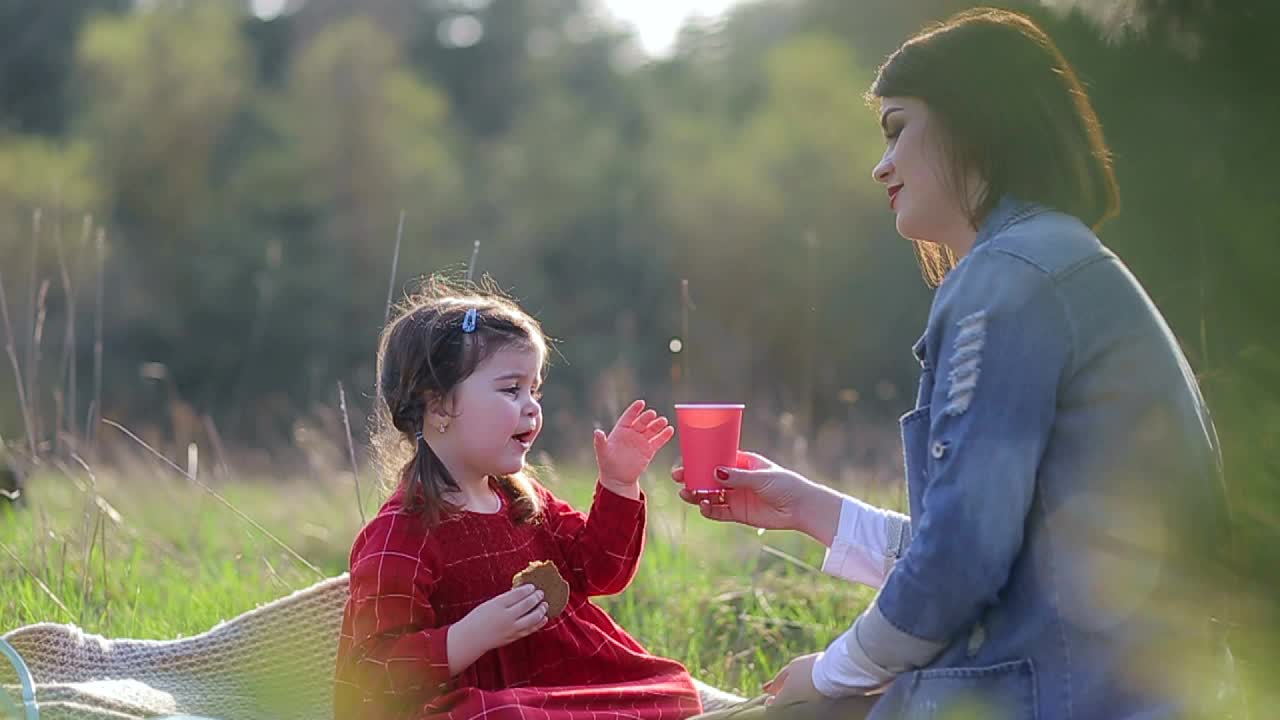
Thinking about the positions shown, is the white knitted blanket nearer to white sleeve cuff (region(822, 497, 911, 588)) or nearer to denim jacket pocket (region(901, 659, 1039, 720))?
white sleeve cuff (region(822, 497, 911, 588))

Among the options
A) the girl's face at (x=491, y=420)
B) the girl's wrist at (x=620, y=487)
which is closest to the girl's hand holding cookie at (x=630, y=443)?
the girl's wrist at (x=620, y=487)

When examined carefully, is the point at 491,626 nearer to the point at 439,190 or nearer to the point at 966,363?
the point at 966,363

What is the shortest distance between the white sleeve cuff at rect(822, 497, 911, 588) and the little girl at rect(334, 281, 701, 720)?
421mm

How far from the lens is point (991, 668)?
1959 millimetres

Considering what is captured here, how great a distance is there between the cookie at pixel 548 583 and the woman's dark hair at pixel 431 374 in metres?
0.24

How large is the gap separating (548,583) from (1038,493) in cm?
98

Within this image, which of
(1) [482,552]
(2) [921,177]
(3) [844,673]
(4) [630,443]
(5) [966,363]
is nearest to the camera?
(5) [966,363]

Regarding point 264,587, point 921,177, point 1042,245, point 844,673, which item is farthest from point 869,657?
point 264,587

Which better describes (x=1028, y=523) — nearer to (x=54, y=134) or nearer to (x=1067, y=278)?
(x=1067, y=278)

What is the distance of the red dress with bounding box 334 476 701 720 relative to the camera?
8.45 feet

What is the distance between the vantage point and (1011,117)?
211 centimetres

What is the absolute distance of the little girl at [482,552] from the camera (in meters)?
2.57

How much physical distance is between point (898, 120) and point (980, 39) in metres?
Result: 0.17

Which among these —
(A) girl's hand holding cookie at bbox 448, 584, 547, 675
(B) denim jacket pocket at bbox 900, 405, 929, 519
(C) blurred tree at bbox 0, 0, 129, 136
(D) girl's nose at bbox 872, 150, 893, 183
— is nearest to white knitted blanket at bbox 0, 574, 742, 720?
(A) girl's hand holding cookie at bbox 448, 584, 547, 675
